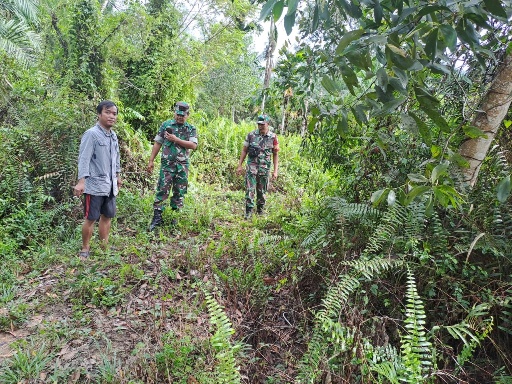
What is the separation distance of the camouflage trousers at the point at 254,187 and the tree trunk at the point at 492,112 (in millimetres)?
4034

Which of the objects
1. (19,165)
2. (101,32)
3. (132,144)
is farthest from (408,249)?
(101,32)

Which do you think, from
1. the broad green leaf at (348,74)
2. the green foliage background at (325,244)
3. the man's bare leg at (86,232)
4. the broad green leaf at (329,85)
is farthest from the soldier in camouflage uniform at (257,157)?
the broad green leaf at (348,74)

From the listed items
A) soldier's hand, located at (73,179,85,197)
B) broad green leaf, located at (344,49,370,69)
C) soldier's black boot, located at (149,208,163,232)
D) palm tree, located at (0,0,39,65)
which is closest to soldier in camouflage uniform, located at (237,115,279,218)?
soldier's black boot, located at (149,208,163,232)

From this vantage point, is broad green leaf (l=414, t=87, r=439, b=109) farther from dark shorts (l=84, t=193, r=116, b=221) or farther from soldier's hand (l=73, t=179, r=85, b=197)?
dark shorts (l=84, t=193, r=116, b=221)

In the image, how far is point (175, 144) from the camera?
5492mm

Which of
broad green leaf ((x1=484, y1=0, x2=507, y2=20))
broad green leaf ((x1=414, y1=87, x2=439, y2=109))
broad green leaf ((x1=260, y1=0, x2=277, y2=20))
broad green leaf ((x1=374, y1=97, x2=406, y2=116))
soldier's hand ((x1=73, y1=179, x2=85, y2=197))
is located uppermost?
broad green leaf ((x1=484, y1=0, x2=507, y2=20))

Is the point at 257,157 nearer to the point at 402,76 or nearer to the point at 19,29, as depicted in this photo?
the point at 402,76

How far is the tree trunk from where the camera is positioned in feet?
8.43

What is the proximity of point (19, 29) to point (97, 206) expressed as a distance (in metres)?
13.0

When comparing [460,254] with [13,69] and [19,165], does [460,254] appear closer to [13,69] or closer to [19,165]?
[19,165]

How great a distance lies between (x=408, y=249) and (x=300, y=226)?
160 cm

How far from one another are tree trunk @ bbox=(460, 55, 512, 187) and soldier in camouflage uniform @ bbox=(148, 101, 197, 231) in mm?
3891

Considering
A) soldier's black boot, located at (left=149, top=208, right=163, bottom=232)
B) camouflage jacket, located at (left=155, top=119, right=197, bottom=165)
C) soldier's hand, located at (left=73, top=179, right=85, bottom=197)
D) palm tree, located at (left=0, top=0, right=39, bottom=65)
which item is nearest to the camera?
soldier's hand, located at (left=73, top=179, right=85, bottom=197)

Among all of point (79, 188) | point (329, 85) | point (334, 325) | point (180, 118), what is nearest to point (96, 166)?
point (79, 188)
